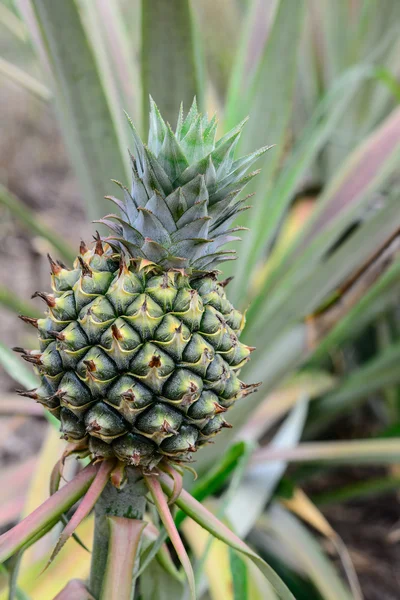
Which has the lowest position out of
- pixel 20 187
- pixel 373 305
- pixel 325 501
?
pixel 325 501

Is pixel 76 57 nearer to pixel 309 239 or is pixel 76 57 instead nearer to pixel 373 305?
pixel 309 239

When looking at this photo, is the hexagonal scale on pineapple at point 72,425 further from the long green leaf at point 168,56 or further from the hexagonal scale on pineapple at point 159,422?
the long green leaf at point 168,56

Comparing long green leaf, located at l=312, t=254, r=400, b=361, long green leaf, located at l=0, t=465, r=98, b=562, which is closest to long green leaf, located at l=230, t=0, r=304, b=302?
long green leaf, located at l=312, t=254, r=400, b=361

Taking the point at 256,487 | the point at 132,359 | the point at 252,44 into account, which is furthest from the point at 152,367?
the point at 252,44

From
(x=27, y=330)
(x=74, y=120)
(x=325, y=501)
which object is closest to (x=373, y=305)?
(x=325, y=501)

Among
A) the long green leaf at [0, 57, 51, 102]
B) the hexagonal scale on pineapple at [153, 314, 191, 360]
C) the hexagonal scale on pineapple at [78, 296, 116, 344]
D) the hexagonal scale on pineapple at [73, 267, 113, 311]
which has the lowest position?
the hexagonal scale on pineapple at [153, 314, 191, 360]

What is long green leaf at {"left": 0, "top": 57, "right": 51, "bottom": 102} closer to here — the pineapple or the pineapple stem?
the pineapple

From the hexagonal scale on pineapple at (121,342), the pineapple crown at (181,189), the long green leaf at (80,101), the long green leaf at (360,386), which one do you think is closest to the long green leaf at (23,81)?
the long green leaf at (80,101)

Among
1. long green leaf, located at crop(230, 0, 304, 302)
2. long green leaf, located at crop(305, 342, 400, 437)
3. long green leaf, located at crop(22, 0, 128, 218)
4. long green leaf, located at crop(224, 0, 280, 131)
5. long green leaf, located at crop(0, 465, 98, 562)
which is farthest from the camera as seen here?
long green leaf, located at crop(305, 342, 400, 437)
